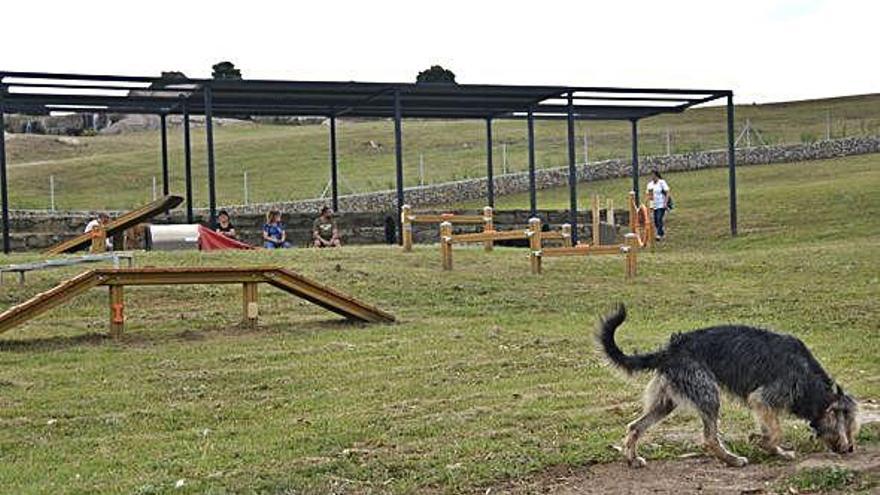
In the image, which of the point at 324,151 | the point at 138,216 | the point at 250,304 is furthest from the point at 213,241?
the point at 324,151

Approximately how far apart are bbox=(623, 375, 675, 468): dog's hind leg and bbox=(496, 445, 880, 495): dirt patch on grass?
0.28 ft

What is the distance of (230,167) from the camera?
5997cm

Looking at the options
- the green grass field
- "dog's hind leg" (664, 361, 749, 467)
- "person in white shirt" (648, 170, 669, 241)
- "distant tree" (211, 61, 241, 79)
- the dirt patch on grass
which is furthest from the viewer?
"distant tree" (211, 61, 241, 79)

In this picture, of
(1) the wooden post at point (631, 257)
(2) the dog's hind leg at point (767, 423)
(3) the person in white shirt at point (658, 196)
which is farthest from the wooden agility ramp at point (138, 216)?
(2) the dog's hind leg at point (767, 423)

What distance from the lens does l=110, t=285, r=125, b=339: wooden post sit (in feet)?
45.0

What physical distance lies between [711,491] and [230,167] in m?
54.4

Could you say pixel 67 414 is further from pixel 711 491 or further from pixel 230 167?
pixel 230 167

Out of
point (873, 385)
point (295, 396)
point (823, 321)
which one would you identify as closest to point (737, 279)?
point (823, 321)

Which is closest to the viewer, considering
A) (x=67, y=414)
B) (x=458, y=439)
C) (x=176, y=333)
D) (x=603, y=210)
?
(x=458, y=439)

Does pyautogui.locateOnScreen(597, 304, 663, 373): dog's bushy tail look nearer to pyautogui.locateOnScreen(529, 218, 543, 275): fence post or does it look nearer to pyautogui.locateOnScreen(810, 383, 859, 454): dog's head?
pyautogui.locateOnScreen(810, 383, 859, 454): dog's head

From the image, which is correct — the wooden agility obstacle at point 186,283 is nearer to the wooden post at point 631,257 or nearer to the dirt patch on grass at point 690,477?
the wooden post at point 631,257

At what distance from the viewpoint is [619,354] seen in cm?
796

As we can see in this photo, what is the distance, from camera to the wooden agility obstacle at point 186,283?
44.1 feet

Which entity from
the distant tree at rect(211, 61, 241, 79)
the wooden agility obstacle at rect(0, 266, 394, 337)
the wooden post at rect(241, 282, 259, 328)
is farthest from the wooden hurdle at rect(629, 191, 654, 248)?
the distant tree at rect(211, 61, 241, 79)
